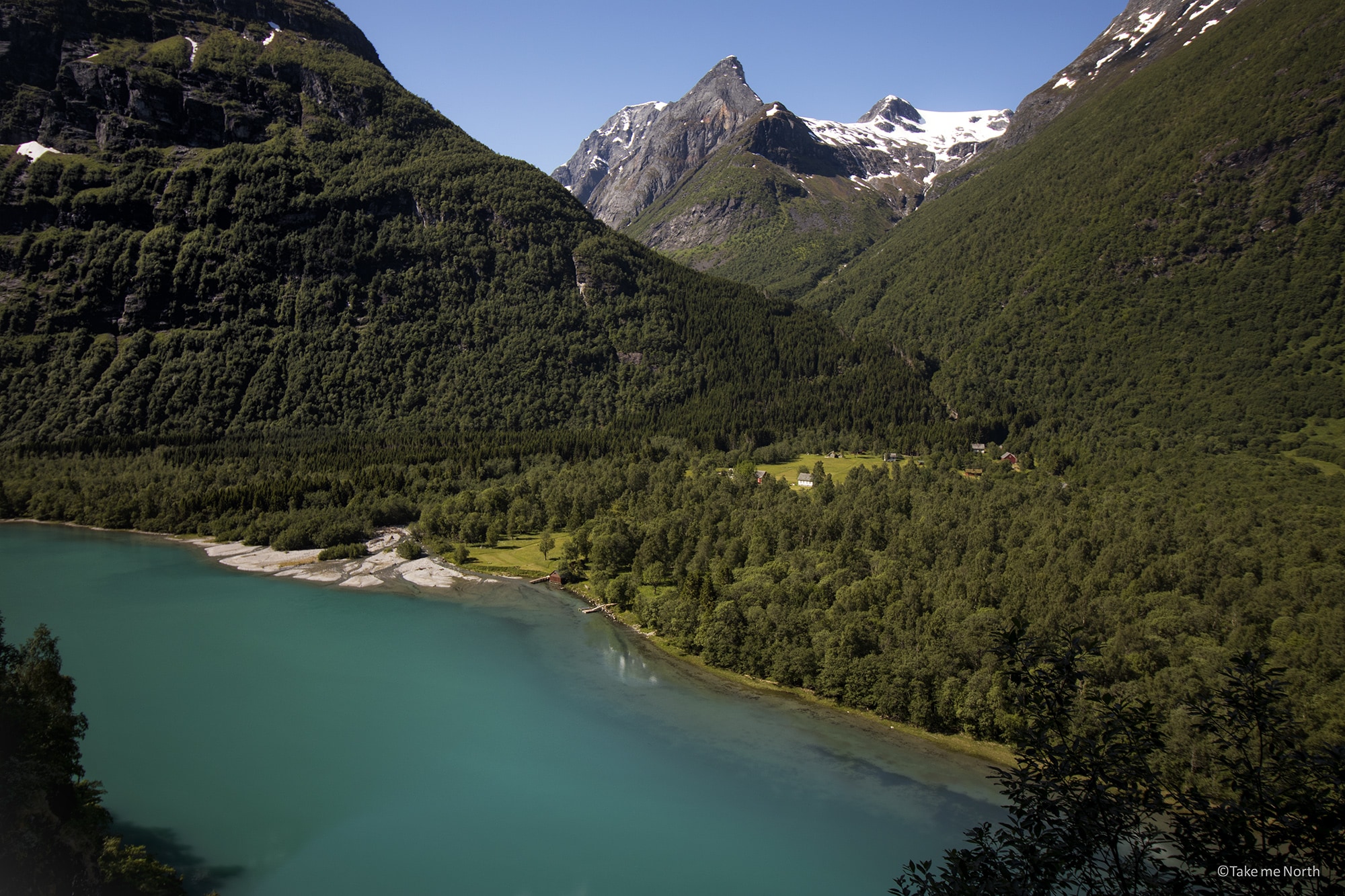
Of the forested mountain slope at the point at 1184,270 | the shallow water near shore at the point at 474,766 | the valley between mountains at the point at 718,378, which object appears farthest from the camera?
the forested mountain slope at the point at 1184,270

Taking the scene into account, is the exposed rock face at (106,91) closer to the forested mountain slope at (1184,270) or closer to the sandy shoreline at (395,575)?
the sandy shoreline at (395,575)

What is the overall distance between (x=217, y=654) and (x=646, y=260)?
499 ft

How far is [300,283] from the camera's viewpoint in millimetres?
167625

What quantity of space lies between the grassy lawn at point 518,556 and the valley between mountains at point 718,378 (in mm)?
929

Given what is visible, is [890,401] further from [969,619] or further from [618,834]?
[618,834]

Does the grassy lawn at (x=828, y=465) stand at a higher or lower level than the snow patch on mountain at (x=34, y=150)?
lower

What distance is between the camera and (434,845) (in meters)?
36.7

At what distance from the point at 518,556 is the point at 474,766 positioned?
46713 mm

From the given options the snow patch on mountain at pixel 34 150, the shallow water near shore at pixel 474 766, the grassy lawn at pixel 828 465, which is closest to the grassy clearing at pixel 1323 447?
the grassy lawn at pixel 828 465

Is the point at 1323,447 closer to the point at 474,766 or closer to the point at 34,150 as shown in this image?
the point at 474,766

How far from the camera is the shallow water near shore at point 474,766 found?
35.0 m

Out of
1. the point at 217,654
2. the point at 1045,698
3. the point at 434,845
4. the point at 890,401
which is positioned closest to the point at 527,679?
the point at 434,845

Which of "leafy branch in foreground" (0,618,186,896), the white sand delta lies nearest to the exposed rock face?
the white sand delta

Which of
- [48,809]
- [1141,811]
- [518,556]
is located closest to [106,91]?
[518,556]
